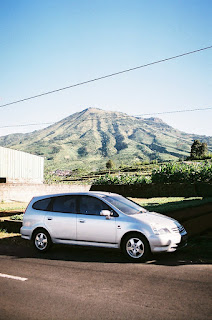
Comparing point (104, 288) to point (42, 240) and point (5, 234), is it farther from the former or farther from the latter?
point (5, 234)

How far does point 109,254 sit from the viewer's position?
29.6ft

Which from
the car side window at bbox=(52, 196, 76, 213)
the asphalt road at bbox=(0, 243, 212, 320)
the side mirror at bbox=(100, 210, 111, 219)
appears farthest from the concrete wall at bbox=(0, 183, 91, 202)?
the side mirror at bbox=(100, 210, 111, 219)

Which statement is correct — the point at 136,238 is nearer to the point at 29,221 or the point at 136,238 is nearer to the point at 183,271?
the point at 183,271

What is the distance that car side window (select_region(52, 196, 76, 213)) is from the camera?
9312 millimetres

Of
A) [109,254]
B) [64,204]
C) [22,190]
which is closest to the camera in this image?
[109,254]

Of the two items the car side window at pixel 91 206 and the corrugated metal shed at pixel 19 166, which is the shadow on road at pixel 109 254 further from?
the corrugated metal shed at pixel 19 166

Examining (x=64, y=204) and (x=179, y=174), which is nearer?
Answer: (x=64, y=204)

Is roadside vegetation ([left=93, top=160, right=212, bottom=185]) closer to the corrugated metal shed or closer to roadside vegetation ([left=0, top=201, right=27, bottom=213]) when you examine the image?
the corrugated metal shed

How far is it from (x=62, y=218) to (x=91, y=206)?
88cm

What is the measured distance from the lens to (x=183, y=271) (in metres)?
7.01

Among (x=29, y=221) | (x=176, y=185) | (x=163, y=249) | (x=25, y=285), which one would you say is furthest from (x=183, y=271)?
(x=176, y=185)

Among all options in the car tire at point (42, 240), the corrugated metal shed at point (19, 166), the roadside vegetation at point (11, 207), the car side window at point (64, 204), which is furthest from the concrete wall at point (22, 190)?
the car side window at point (64, 204)

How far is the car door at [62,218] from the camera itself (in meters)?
9.08

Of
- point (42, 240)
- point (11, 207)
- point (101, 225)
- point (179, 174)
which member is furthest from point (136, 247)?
point (179, 174)
